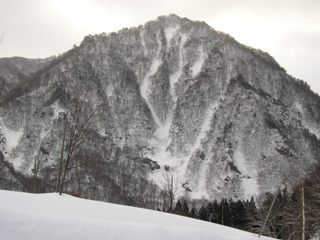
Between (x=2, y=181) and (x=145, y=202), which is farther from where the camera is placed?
(x=145, y=202)

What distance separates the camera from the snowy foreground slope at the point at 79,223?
45.4 feet

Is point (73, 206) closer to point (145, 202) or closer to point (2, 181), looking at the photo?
point (2, 181)

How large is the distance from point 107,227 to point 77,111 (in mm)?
16605

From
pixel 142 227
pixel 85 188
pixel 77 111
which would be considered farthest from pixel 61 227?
pixel 85 188

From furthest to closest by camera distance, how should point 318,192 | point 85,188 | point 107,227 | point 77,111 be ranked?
point 85,188 → point 318,192 → point 77,111 → point 107,227

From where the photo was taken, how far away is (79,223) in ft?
47.9

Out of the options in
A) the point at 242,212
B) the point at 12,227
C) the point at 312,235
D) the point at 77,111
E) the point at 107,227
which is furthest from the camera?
the point at 242,212

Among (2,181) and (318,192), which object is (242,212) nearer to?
(318,192)

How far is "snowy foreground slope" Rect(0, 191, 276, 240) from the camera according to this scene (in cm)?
1383

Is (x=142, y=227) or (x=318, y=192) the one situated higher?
(x=318, y=192)

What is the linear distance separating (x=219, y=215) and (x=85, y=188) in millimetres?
110883

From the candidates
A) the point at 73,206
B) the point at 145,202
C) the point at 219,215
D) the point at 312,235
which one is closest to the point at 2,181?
the point at 145,202

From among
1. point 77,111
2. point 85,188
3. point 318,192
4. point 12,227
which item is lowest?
point 12,227

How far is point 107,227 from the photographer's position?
48.6ft
